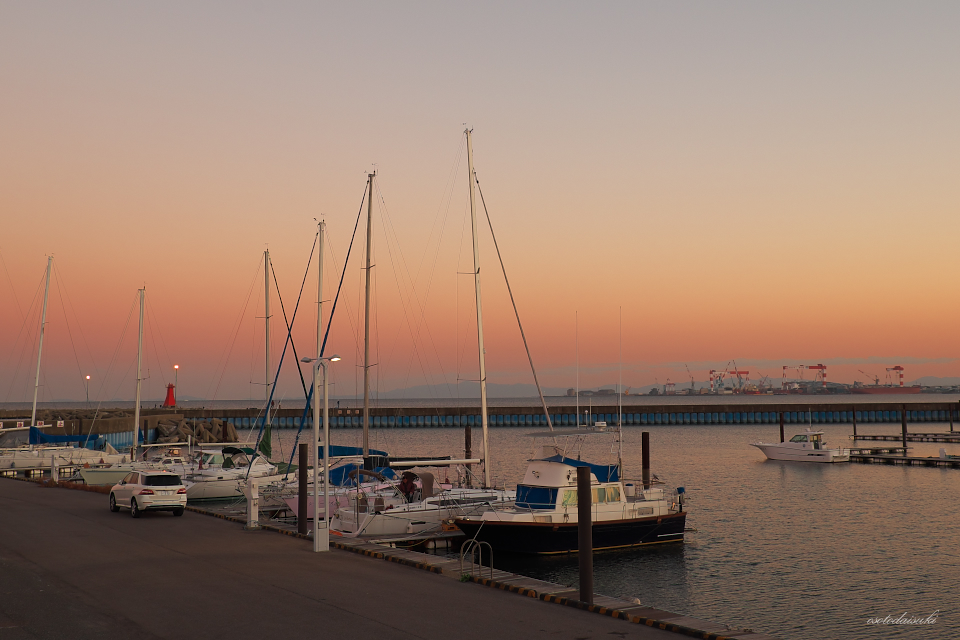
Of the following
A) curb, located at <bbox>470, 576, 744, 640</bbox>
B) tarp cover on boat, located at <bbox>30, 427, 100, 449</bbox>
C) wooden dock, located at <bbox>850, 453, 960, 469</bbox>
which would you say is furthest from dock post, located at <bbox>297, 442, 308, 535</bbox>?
wooden dock, located at <bbox>850, 453, 960, 469</bbox>

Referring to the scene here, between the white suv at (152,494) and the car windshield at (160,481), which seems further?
the car windshield at (160,481)

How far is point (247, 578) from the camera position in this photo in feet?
58.6

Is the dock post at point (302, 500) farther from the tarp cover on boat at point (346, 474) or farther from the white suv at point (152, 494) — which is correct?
the tarp cover on boat at point (346, 474)

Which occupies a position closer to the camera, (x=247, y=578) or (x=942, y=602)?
(x=247, y=578)

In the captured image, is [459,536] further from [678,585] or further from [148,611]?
[148,611]

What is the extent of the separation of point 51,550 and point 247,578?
23.8ft

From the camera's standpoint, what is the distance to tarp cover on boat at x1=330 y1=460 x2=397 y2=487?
36375 millimetres

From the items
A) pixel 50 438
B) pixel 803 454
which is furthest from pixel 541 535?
pixel 803 454

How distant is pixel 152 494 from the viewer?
29312 millimetres

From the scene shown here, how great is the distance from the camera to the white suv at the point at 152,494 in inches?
1152

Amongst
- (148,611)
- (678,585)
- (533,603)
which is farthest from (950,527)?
(148,611)

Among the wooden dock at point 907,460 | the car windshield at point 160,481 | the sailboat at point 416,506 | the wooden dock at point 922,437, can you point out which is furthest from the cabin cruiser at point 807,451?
the car windshield at point 160,481

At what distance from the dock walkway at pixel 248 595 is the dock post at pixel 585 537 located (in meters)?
0.43

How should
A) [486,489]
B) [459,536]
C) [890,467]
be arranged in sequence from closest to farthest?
[459,536] → [486,489] → [890,467]
